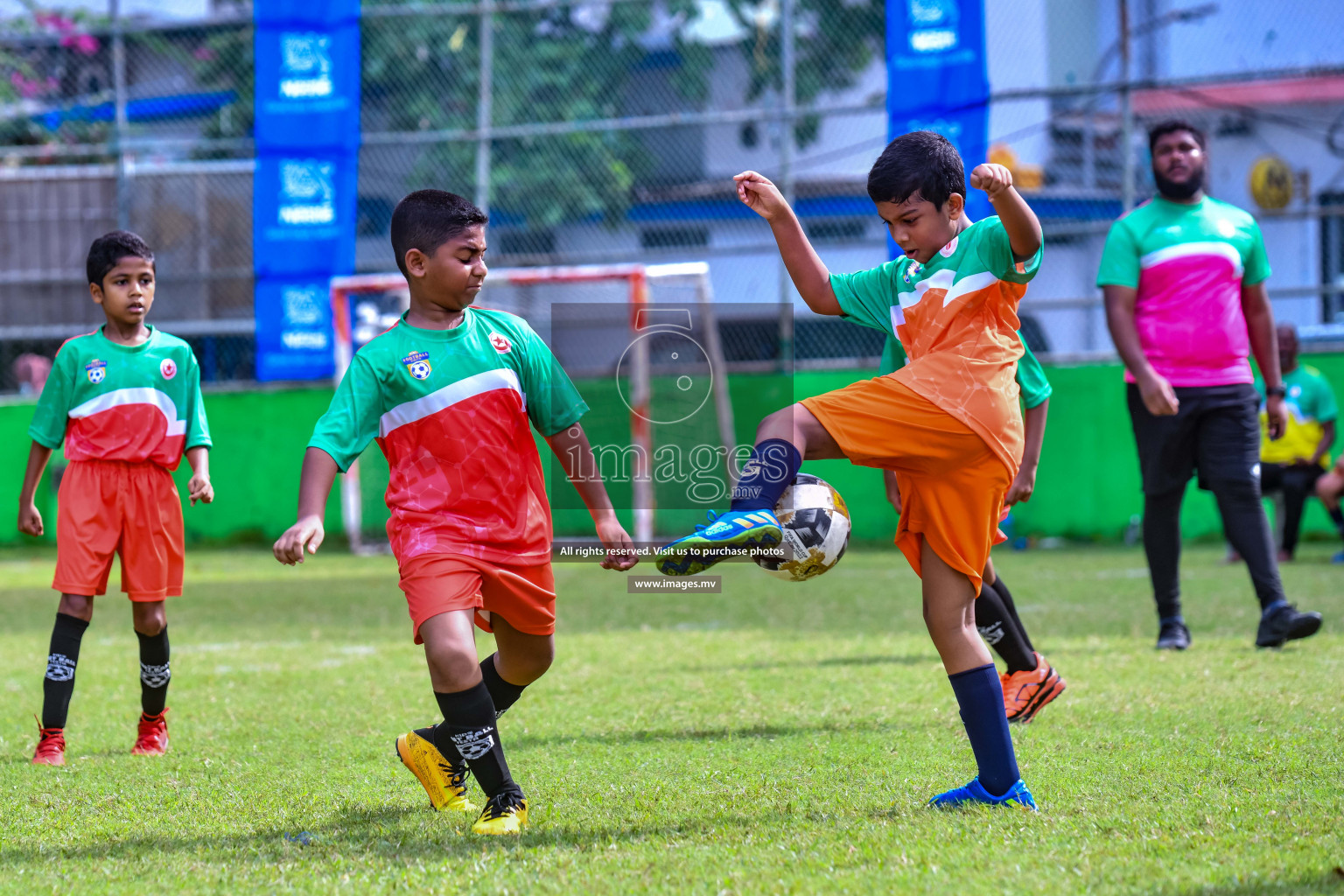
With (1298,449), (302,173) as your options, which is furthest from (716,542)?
(302,173)

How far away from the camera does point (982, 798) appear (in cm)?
323

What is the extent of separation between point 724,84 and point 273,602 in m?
9.26

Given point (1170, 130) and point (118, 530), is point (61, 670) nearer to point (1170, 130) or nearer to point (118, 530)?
point (118, 530)

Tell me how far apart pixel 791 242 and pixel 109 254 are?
255cm

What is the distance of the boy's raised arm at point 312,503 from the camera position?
3.06 m

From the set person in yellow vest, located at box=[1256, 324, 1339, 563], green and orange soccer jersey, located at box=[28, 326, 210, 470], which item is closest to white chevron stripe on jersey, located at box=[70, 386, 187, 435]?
green and orange soccer jersey, located at box=[28, 326, 210, 470]

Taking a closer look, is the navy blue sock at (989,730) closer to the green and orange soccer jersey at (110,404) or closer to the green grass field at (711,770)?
the green grass field at (711,770)

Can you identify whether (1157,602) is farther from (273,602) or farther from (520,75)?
(520,75)

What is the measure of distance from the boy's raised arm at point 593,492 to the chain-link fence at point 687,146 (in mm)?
8664

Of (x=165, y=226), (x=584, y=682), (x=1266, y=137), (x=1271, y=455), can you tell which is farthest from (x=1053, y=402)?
(x=165, y=226)

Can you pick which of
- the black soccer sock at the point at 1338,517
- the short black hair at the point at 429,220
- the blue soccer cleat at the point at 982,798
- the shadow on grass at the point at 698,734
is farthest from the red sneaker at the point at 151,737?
the black soccer sock at the point at 1338,517

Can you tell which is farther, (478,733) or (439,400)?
(439,400)

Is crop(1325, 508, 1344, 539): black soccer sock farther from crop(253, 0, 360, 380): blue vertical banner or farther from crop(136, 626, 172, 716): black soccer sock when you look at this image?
crop(136, 626, 172, 716): black soccer sock

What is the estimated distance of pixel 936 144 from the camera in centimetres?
329
